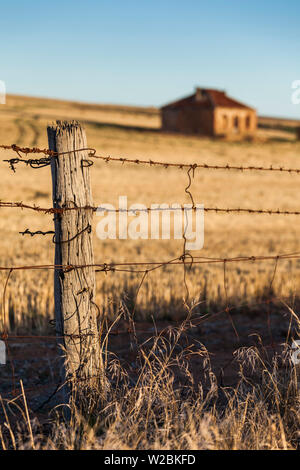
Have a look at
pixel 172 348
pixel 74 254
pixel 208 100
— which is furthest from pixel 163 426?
pixel 208 100

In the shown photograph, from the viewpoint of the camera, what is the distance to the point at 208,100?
191 feet

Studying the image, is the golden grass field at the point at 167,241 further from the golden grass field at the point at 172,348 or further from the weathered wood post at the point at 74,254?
the weathered wood post at the point at 74,254

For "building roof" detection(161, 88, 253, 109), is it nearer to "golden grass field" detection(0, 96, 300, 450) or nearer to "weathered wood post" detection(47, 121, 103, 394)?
"golden grass field" detection(0, 96, 300, 450)

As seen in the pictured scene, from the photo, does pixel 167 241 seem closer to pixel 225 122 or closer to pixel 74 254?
pixel 74 254

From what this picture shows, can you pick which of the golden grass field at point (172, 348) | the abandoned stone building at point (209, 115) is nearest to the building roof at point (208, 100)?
the abandoned stone building at point (209, 115)

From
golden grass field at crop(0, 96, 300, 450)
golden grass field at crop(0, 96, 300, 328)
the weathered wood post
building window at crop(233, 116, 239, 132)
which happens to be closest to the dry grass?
golden grass field at crop(0, 96, 300, 450)

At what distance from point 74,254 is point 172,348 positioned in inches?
50.3

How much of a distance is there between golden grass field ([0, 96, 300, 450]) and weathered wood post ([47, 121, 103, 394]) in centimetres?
17

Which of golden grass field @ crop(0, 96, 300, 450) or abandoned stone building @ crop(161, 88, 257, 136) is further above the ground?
abandoned stone building @ crop(161, 88, 257, 136)

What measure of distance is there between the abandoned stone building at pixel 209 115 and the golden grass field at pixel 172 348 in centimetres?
3544

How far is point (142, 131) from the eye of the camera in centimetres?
6034

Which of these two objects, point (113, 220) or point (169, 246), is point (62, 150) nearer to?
point (169, 246)

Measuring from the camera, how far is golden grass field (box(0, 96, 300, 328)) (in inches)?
309

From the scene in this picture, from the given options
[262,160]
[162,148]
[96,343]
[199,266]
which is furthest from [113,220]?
[162,148]
